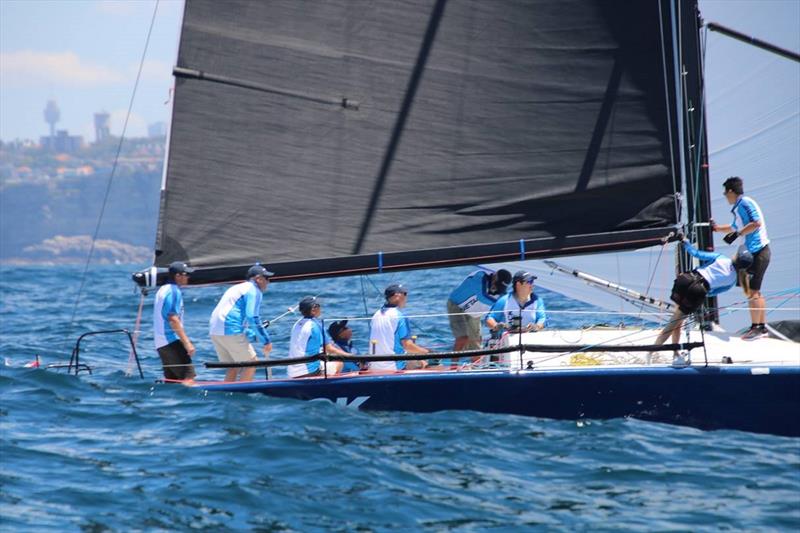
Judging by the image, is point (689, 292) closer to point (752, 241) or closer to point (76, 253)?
point (752, 241)

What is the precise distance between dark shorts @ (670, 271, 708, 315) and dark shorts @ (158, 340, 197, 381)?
484cm

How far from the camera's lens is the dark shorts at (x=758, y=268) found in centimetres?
1134

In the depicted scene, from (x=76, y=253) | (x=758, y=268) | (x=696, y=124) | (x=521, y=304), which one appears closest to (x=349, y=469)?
(x=521, y=304)

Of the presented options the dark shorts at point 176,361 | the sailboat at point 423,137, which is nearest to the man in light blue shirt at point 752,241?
the sailboat at point 423,137

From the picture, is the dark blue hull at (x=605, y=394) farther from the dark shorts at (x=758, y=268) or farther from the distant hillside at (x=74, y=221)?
the distant hillside at (x=74, y=221)

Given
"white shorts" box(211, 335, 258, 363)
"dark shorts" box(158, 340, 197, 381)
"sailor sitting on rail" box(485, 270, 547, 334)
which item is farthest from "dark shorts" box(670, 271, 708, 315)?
"dark shorts" box(158, 340, 197, 381)

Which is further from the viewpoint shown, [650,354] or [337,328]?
Answer: [337,328]

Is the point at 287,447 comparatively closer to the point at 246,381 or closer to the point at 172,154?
the point at 246,381

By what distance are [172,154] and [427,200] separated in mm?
2505

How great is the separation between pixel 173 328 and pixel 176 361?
414 millimetres

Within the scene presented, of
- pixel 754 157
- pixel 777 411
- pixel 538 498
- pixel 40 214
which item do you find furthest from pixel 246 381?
pixel 40 214

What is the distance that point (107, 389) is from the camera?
12.4 metres

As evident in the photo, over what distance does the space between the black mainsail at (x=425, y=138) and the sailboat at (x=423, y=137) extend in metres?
0.01

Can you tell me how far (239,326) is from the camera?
38.7 ft
